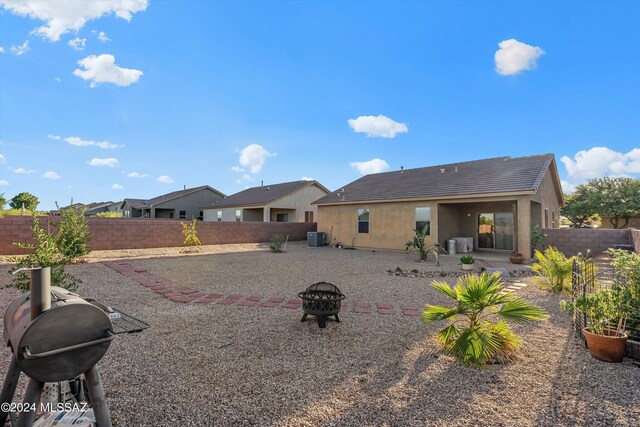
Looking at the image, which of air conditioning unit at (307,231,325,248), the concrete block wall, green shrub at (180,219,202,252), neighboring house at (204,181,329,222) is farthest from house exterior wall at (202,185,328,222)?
the concrete block wall

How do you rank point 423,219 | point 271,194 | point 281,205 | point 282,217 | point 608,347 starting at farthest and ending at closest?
point 282,217 < point 271,194 < point 281,205 < point 423,219 < point 608,347

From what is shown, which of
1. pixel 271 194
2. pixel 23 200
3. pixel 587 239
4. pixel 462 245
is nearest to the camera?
pixel 587 239

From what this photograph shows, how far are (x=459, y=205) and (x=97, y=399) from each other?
55.4 ft

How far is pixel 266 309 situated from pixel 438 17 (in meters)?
11.9

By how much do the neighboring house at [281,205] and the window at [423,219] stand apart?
521 inches

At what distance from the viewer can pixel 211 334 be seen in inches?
171

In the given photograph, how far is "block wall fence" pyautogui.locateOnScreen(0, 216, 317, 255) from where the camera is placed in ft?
39.8

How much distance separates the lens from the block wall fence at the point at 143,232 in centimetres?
1213

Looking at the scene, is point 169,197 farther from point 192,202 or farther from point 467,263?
point 467,263

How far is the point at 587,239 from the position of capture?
12.9 metres

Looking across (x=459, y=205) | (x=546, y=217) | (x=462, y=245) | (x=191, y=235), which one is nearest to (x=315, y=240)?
(x=191, y=235)

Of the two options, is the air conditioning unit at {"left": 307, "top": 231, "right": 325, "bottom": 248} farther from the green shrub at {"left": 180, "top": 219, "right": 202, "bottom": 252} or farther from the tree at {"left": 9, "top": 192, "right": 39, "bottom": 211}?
the tree at {"left": 9, "top": 192, "right": 39, "bottom": 211}

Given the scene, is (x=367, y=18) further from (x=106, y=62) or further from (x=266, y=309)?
(x=266, y=309)

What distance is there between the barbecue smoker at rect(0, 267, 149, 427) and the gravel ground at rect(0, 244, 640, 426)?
0.76 meters
